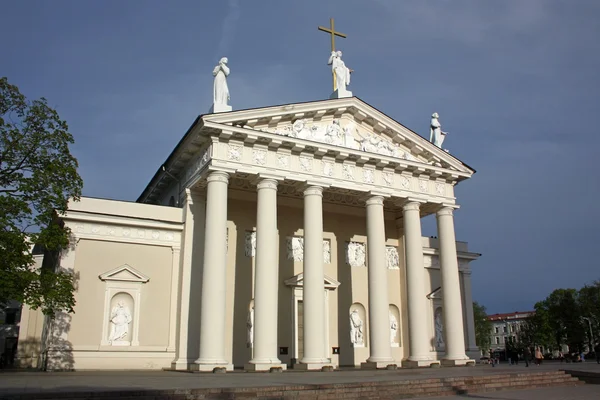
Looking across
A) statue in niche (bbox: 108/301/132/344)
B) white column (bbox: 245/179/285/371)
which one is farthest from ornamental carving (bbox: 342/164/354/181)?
statue in niche (bbox: 108/301/132/344)

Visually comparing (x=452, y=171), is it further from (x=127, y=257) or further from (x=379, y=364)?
(x=127, y=257)

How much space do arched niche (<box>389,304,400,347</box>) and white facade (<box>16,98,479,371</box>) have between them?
3.5 inches

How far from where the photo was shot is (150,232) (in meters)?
21.6

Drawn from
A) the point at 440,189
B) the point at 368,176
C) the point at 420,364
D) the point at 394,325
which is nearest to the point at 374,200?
the point at 368,176

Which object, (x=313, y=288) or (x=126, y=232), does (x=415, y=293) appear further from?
(x=126, y=232)

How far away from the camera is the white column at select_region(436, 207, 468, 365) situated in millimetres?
23286

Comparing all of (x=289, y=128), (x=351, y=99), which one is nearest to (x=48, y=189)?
(x=289, y=128)

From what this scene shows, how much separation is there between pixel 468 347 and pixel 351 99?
1411 cm

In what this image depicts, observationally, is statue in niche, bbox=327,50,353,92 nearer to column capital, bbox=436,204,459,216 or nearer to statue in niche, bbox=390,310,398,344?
column capital, bbox=436,204,459,216

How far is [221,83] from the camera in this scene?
828 inches

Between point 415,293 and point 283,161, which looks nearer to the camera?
point 283,161

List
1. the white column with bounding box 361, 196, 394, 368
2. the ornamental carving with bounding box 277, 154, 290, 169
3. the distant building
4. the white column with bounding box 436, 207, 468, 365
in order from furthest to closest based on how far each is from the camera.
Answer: the distant building
the white column with bounding box 436, 207, 468, 365
the white column with bounding box 361, 196, 394, 368
the ornamental carving with bounding box 277, 154, 290, 169

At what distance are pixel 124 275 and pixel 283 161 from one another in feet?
24.1

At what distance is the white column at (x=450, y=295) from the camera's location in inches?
917
